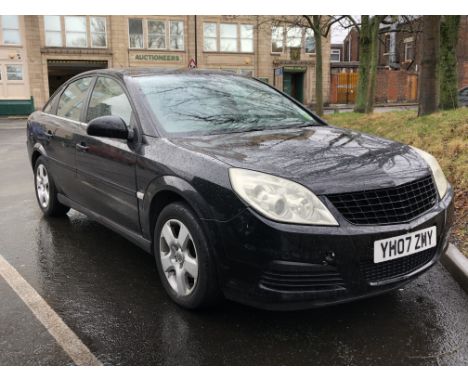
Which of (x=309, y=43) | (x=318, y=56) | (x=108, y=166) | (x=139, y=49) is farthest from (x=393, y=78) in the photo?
(x=108, y=166)

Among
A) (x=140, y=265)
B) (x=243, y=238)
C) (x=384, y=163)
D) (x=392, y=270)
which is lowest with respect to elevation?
(x=140, y=265)

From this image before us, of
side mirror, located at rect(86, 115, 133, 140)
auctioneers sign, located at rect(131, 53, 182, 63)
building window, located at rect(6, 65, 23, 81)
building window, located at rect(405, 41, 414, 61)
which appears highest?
building window, located at rect(405, 41, 414, 61)

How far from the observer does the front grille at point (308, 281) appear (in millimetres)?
2707

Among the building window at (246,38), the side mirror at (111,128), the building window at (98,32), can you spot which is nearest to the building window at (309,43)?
the building window at (246,38)

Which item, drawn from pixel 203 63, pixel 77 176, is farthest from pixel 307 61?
pixel 77 176

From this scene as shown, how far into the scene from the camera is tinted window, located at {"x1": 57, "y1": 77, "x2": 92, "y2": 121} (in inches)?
188

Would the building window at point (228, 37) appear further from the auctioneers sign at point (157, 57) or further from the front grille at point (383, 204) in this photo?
the front grille at point (383, 204)

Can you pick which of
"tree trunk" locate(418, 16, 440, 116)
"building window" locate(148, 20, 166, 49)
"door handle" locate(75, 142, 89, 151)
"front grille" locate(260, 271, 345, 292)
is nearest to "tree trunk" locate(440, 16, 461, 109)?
"tree trunk" locate(418, 16, 440, 116)

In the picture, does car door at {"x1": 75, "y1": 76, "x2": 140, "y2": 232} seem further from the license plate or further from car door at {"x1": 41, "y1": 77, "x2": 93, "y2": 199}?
the license plate

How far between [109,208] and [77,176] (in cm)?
68

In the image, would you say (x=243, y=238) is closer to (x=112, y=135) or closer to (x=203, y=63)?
(x=112, y=135)

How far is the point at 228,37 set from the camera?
37219 millimetres

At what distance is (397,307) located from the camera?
3.33 meters

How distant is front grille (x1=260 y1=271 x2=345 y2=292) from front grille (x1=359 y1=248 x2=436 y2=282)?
161mm
